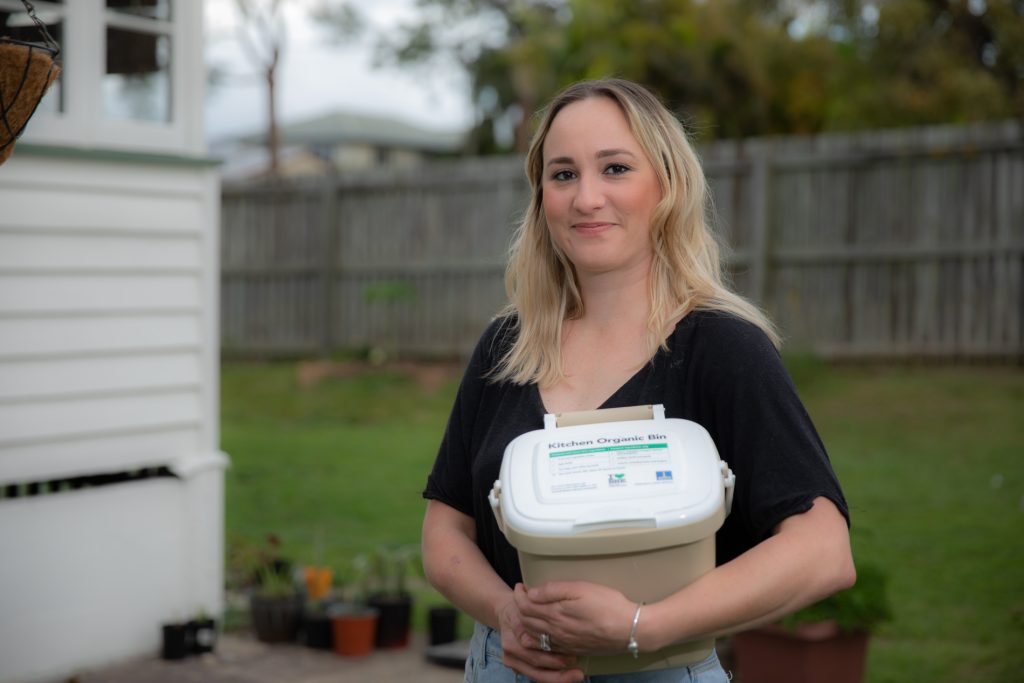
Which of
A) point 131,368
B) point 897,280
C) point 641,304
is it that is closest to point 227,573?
point 131,368

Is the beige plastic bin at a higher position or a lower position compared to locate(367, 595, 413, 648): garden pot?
higher

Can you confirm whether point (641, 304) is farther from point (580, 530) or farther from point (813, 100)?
point (813, 100)

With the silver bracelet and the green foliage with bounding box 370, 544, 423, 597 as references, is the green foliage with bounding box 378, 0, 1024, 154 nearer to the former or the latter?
the green foliage with bounding box 370, 544, 423, 597

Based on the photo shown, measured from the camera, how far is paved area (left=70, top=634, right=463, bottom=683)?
14.2ft

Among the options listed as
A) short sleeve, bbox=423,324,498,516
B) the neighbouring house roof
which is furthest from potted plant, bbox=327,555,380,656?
the neighbouring house roof

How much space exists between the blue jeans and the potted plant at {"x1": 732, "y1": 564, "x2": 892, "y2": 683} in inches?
79.5

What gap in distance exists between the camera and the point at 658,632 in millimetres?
1574

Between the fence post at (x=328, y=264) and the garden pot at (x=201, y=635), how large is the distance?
8.09m

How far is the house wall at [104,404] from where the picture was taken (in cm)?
417

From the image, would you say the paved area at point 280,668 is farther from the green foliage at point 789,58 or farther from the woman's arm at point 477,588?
the green foliage at point 789,58

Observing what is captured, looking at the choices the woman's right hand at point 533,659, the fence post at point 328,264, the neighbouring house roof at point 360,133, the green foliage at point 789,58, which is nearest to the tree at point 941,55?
the green foliage at point 789,58

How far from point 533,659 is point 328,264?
36.6 feet

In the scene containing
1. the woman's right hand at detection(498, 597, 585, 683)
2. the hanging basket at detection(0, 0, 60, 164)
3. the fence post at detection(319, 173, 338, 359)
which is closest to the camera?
the woman's right hand at detection(498, 597, 585, 683)

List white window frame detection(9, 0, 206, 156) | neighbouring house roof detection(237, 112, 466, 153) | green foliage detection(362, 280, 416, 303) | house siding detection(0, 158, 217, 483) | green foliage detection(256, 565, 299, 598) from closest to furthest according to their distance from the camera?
Answer: house siding detection(0, 158, 217, 483)
white window frame detection(9, 0, 206, 156)
green foliage detection(256, 565, 299, 598)
green foliage detection(362, 280, 416, 303)
neighbouring house roof detection(237, 112, 466, 153)
